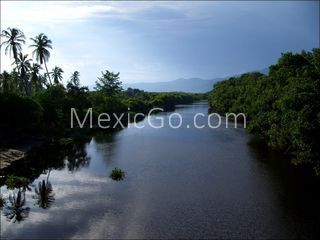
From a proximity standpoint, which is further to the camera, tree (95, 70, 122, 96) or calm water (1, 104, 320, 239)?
tree (95, 70, 122, 96)

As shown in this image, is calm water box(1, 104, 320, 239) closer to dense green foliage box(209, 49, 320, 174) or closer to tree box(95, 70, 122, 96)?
dense green foliage box(209, 49, 320, 174)

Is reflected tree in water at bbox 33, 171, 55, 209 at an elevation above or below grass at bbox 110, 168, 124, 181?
below

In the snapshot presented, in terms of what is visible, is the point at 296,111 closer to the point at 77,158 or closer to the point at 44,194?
the point at 44,194

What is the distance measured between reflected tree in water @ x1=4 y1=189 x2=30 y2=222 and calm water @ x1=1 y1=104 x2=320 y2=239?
0.33 ft

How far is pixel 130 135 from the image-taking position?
84.6 meters

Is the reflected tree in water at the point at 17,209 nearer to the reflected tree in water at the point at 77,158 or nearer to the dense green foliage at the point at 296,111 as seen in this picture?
the reflected tree in water at the point at 77,158

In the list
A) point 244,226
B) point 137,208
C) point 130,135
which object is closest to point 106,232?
point 137,208

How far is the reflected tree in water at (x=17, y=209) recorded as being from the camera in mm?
32062

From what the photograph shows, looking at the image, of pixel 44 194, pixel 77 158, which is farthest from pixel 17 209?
pixel 77 158

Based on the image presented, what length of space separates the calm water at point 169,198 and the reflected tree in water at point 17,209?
0.10 meters

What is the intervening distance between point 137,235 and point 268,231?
34.4 ft

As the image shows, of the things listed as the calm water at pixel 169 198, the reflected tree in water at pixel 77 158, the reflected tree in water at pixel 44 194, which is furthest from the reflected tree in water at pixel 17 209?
the reflected tree in water at pixel 77 158

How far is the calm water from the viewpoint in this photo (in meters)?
29.1

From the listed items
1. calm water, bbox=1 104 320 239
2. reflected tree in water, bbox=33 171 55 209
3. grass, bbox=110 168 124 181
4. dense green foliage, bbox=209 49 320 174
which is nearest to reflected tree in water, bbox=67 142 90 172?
calm water, bbox=1 104 320 239
